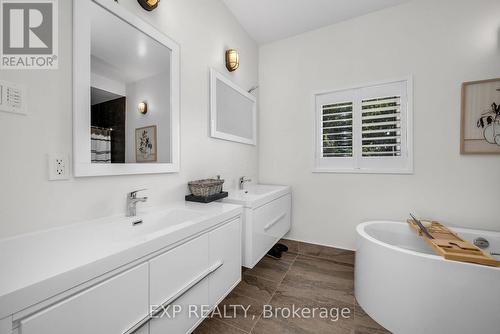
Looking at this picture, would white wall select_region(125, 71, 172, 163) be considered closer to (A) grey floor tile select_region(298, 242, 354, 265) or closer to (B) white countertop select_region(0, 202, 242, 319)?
(B) white countertop select_region(0, 202, 242, 319)

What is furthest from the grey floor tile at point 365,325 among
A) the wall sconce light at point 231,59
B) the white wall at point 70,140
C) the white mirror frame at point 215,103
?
the wall sconce light at point 231,59

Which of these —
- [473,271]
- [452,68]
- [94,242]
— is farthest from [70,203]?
[452,68]

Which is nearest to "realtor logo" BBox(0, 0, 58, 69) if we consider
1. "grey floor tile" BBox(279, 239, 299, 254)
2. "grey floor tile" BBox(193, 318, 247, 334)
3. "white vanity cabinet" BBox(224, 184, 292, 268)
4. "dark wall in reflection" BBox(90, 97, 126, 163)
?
"dark wall in reflection" BBox(90, 97, 126, 163)

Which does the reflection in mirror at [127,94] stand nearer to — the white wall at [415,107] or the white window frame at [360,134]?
the white wall at [415,107]

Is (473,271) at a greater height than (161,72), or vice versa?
(161,72)

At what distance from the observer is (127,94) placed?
130 cm

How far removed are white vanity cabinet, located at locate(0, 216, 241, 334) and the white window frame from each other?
5.25 ft

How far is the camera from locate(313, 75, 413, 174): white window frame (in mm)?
2146

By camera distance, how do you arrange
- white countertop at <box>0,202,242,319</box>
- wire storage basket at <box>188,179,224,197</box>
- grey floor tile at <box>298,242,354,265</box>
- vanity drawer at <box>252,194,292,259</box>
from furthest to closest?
grey floor tile at <box>298,242,354,265</box>
vanity drawer at <box>252,194,292,259</box>
wire storage basket at <box>188,179,224,197</box>
white countertop at <box>0,202,242,319</box>

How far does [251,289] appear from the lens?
69.6 inches

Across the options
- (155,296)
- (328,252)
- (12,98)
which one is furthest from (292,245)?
(12,98)

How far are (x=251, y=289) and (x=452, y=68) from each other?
2768mm

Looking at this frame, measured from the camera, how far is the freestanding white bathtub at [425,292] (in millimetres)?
1160

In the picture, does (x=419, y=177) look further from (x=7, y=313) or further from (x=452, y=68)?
(x=7, y=313)
